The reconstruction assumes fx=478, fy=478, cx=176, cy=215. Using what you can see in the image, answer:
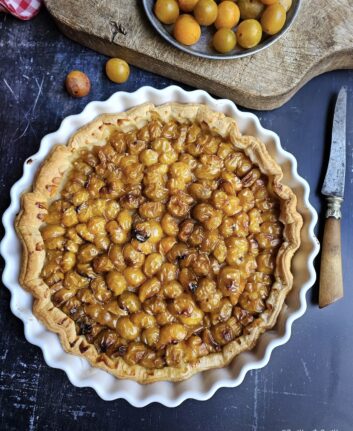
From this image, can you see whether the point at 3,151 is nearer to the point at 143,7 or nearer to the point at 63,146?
the point at 63,146

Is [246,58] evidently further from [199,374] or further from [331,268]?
[199,374]

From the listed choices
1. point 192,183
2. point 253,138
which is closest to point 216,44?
point 253,138

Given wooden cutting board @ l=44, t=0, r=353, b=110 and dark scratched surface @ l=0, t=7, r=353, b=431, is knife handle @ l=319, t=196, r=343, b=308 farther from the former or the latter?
wooden cutting board @ l=44, t=0, r=353, b=110

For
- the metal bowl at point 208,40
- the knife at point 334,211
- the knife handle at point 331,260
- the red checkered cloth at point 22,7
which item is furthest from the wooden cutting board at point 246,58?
the knife handle at point 331,260

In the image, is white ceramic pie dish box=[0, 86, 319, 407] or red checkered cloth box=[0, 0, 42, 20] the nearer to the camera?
white ceramic pie dish box=[0, 86, 319, 407]

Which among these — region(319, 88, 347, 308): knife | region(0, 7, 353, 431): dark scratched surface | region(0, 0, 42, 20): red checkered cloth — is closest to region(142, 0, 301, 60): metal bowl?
region(0, 7, 353, 431): dark scratched surface
